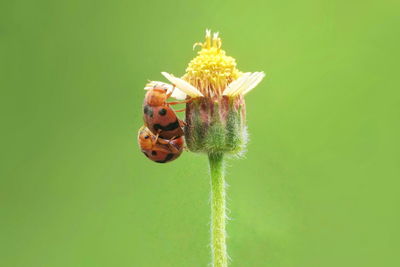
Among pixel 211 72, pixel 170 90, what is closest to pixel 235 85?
pixel 211 72

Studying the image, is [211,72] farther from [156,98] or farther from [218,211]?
[218,211]

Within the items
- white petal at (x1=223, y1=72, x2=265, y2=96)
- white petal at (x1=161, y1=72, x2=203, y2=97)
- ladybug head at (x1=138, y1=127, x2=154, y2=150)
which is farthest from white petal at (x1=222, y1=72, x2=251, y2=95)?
ladybug head at (x1=138, y1=127, x2=154, y2=150)

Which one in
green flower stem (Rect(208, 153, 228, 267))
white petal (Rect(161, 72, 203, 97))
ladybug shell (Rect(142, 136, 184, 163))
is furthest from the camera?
ladybug shell (Rect(142, 136, 184, 163))

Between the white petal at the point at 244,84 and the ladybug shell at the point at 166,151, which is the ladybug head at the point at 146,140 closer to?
the ladybug shell at the point at 166,151

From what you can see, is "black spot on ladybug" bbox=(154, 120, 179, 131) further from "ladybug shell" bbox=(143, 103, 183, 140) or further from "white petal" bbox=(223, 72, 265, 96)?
"white petal" bbox=(223, 72, 265, 96)

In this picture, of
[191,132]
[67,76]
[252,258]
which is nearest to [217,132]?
[191,132]

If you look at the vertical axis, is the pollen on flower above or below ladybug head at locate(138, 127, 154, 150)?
above

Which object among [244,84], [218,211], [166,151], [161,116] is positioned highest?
[244,84]
